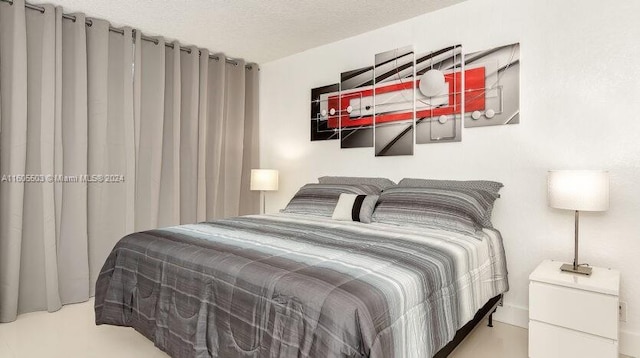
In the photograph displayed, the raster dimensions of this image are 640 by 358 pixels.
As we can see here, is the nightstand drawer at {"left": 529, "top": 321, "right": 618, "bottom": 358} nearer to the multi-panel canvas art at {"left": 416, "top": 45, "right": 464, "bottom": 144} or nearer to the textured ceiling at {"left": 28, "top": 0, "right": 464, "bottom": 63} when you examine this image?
the multi-panel canvas art at {"left": 416, "top": 45, "right": 464, "bottom": 144}

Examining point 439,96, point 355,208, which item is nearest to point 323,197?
point 355,208

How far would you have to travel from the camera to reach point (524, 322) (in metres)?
2.58

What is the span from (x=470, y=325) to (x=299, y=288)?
1306 millimetres

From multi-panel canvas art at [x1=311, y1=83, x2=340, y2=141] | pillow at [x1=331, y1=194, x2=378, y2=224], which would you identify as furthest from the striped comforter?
multi-panel canvas art at [x1=311, y1=83, x2=340, y2=141]

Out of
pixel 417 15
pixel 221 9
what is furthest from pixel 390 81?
pixel 221 9

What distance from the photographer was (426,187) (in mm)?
2633

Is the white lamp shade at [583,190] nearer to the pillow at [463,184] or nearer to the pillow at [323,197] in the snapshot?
the pillow at [463,184]

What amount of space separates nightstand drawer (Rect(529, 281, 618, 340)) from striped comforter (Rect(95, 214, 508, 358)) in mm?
294

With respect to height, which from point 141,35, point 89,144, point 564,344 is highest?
point 141,35

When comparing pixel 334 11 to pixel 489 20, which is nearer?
pixel 489 20

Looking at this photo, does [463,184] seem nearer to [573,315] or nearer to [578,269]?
[578,269]

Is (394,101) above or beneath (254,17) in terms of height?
beneath

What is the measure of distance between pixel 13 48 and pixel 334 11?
8.30 ft

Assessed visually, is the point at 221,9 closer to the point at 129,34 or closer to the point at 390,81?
the point at 129,34
